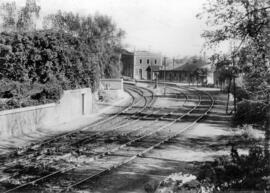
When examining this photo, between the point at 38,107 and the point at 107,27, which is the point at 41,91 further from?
the point at 107,27

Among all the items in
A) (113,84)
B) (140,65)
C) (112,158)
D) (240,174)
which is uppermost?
(140,65)

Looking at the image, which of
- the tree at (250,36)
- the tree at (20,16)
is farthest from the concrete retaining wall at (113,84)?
the tree at (250,36)

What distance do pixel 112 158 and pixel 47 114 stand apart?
11.3m

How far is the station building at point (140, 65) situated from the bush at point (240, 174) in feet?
267

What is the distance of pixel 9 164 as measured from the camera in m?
16.0

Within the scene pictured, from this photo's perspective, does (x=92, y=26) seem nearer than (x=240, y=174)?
No

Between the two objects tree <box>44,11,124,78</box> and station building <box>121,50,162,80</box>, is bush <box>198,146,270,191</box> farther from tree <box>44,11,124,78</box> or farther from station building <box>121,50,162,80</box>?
station building <box>121,50,162,80</box>

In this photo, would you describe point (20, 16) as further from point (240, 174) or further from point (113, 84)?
point (240, 174)

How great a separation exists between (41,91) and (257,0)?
19331mm

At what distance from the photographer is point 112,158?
17.3m

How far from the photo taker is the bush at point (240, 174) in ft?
31.2

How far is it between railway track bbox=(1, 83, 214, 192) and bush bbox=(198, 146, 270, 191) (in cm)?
508

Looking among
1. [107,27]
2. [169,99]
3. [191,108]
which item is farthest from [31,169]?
[107,27]

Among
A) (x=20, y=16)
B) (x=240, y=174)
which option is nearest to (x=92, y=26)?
(x=20, y=16)
